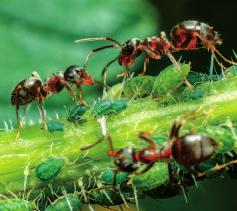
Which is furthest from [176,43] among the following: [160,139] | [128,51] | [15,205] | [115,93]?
[15,205]

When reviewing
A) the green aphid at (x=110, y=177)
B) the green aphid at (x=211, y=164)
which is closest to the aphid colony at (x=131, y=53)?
the green aphid at (x=110, y=177)

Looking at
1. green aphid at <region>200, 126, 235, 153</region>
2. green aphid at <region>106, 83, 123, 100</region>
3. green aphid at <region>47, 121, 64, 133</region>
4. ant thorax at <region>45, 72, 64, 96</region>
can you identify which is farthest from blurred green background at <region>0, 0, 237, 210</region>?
green aphid at <region>200, 126, 235, 153</region>

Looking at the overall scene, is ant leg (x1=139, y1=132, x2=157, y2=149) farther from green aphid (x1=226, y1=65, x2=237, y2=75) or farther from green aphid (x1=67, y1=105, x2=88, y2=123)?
green aphid (x1=226, y1=65, x2=237, y2=75)

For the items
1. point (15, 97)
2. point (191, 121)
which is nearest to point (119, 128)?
point (191, 121)

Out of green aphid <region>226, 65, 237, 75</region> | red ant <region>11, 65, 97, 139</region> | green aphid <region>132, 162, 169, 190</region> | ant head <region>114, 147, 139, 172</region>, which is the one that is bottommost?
green aphid <region>132, 162, 169, 190</region>

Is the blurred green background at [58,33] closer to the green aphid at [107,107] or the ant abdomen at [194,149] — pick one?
the green aphid at [107,107]
